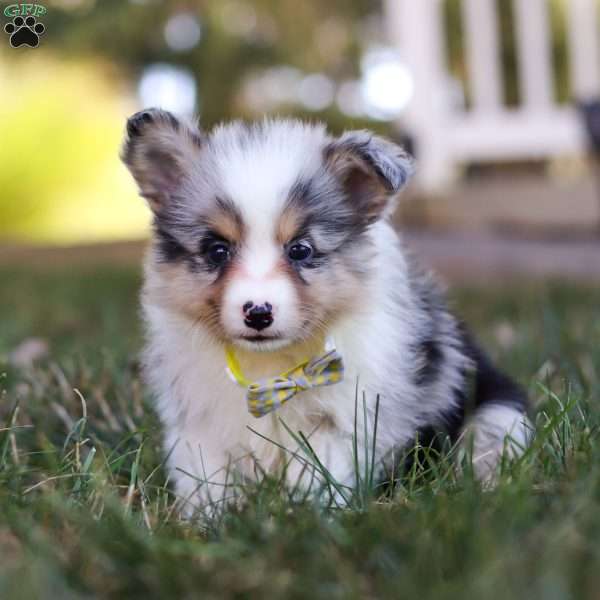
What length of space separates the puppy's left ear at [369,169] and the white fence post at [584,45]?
5.81m

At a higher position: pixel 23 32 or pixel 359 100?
pixel 23 32

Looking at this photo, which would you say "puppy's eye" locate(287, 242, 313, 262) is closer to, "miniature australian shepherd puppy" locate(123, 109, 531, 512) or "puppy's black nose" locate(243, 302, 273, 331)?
"miniature australian shepherd puppy" locate(123, 109, 531, 512)

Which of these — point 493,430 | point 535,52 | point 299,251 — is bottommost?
point 493,430

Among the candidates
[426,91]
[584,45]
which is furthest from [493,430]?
[584,45]

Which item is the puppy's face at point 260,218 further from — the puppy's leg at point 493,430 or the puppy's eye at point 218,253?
the puppy's leg at point 493,430

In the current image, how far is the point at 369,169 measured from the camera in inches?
104

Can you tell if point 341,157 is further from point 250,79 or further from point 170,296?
point 250,79

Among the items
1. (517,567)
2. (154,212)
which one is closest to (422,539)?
(517,567)

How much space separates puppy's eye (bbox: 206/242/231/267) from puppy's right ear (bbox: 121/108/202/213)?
0.27 m

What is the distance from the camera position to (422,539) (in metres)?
1.75

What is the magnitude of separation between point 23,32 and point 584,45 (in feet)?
18.6

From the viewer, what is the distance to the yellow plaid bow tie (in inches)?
97.3

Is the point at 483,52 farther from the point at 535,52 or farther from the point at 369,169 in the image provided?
the point at 369,169

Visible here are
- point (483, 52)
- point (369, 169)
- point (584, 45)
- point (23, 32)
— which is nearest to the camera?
point (369, 169)
